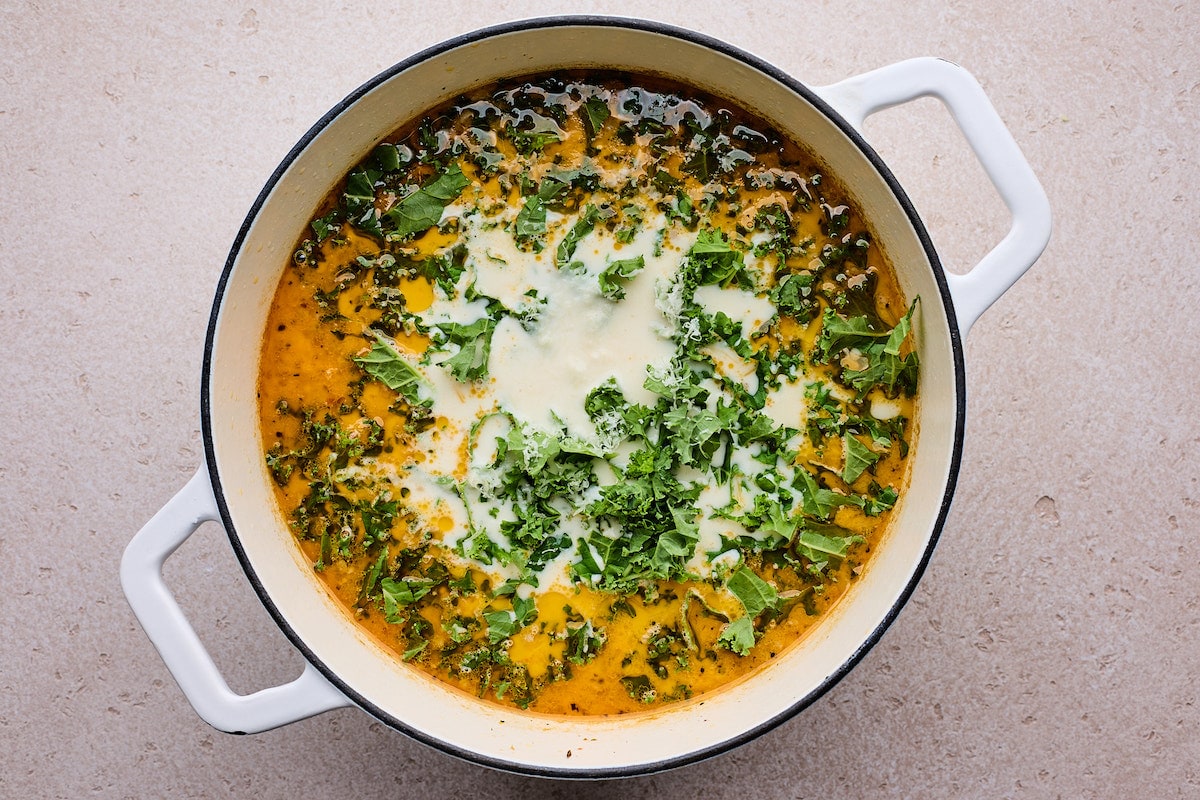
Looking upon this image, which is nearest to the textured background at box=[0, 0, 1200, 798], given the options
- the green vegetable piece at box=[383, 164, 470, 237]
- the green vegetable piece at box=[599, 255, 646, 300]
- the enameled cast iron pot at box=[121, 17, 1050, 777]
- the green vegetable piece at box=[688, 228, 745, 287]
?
the enameled cast iron pot at box=[121, 17, 1050, 777]

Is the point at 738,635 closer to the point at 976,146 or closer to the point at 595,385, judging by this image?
the point at 595,385

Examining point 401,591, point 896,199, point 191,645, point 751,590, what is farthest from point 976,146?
point 191,645

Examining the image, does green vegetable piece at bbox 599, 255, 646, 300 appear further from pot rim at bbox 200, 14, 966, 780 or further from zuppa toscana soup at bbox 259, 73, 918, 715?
pot rim at bbox 200, 14, 966, 780

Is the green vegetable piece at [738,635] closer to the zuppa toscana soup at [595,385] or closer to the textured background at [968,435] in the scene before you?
the zuppa toscana soup at [595,385]

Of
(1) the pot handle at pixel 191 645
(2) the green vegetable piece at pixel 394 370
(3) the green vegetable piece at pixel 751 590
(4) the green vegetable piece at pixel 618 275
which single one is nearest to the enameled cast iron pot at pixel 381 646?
(1) the pot handle at pixel 191 645

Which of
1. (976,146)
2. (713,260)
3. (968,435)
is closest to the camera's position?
(976,146)
